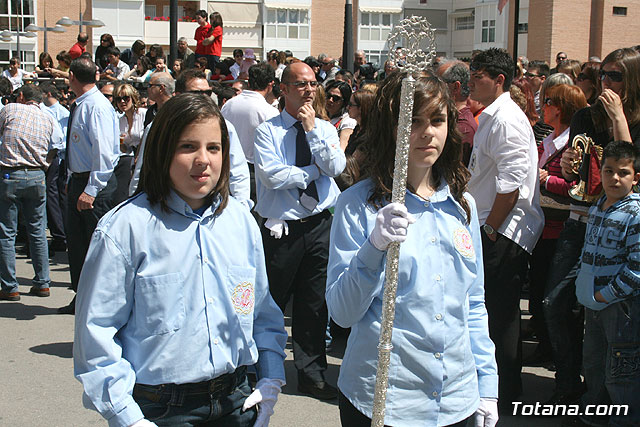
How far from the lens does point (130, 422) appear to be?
2498 millimetres

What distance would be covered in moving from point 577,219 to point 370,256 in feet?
10.2

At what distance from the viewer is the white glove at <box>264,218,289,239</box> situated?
5.52m

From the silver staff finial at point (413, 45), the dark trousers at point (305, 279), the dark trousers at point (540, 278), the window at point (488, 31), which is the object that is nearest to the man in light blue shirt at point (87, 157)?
the dark trousers at point (305, 279)

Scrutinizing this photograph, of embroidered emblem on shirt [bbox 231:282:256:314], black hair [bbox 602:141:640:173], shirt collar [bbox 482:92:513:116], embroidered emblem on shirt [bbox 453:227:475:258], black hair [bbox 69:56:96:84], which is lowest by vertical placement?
embroidered emblem on shirt [bbox 231:282:256:314]

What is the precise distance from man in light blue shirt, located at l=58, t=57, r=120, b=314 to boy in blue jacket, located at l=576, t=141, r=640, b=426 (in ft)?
14.9

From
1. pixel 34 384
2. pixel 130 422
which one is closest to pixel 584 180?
pixel 130 422

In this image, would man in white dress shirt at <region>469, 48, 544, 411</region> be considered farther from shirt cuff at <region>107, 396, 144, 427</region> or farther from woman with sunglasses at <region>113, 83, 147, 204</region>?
woman with sunglasses at <region>113, 83, 147, 204</region>

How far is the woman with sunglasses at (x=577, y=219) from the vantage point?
16.4 ft

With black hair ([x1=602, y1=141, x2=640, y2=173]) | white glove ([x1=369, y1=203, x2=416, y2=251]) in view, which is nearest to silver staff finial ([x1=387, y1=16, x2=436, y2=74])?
white glove ([x1=369, y1=203, x2=416, y2=251])

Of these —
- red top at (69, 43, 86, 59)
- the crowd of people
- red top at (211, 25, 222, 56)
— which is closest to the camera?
the crowd of people

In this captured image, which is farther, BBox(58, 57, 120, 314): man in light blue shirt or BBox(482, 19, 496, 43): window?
BBox(482, 19, 496, 43): window

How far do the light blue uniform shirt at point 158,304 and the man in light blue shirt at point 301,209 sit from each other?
2.70 m

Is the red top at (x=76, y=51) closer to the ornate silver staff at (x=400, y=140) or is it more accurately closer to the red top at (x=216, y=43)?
the red top at (x=216, y=43)

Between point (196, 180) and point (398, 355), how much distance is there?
37.0 inches
